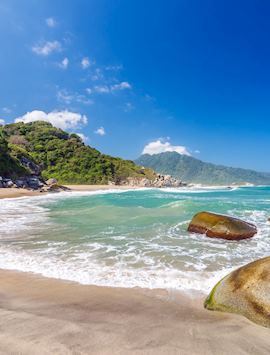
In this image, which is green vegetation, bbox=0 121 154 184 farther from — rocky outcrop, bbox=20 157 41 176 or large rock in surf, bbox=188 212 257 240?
large rock in surf, bbox=188 212 257 240

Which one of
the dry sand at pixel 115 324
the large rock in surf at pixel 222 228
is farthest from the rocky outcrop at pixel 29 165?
the dry sand at pixel 115 324

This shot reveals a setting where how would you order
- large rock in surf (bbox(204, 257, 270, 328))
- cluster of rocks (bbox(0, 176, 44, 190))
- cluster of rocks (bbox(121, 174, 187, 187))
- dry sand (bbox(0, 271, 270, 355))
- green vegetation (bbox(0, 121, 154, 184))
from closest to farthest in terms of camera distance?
dry sand (bbox(0, 271, 270, 355)) < large rock in surf (bbox(204, 257, 270, 328)) < cluster of rocks (bbox(0, 176, 44, 190)) < green vegetation (bbox(0, 121, 154, 184)) < cluster of rocks (bbox(121, 174, 187, 187))

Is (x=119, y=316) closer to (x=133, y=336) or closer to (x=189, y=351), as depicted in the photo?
(x=133, y=336)

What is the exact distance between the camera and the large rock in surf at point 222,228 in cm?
1072

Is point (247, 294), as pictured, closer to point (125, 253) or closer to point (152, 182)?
point (125, 253)

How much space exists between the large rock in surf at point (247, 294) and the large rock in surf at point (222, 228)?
6.09 meters

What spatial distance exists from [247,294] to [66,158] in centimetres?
8290

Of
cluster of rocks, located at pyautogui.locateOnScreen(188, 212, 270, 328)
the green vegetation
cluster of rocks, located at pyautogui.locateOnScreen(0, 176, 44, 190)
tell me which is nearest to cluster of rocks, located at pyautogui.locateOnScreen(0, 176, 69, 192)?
cluster of rocks, located at pyautogui.locateOnScreen(0, 176, 44, 190)

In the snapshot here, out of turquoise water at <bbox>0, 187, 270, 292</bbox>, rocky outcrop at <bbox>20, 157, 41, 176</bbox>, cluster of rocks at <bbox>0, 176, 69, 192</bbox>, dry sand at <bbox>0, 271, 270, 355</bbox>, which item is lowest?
turquoise water at <bbox>0, 187, 270, 292</bbox>

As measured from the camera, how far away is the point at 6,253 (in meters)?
8.20

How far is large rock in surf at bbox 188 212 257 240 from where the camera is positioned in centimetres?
1072

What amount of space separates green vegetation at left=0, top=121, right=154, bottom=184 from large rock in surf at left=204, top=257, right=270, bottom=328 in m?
73.3

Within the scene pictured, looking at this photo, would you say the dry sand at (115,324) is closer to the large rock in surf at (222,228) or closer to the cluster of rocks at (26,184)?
the large rock in surf at (222,228)

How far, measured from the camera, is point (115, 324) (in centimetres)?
382
